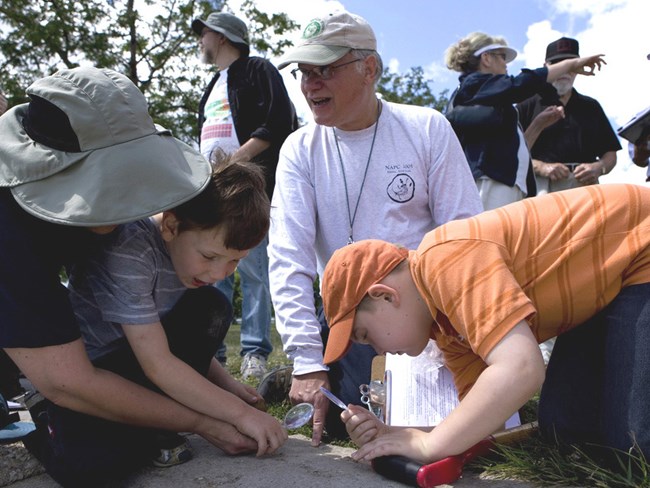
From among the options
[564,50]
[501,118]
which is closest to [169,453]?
[501,118]

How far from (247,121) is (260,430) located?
Answer: 2.38 meters

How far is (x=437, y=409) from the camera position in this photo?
2285mm

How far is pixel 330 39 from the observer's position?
106 inches

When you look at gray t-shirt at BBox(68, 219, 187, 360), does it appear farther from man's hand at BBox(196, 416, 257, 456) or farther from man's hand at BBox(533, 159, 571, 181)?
man's hand at BBox(533, 159, 571, 181)

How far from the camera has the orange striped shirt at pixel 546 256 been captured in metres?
1.67

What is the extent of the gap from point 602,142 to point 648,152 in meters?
0.90

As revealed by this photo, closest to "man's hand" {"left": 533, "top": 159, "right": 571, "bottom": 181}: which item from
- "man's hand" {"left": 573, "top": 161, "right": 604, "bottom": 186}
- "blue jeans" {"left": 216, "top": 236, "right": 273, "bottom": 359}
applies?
"man's hand" {"left": 573, "top": 161, "right": 604, "bottom": 186}

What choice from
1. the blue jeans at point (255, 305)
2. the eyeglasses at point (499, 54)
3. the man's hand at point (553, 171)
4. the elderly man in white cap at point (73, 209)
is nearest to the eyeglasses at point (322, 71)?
the elderly man in white cap at point (73, 209)

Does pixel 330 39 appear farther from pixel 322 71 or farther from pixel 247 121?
pixel 247 121

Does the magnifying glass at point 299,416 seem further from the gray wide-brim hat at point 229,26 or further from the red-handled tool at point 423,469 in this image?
the gray wide-brim hat at point 229,26

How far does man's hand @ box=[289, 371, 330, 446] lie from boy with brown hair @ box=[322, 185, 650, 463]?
1.00 ft

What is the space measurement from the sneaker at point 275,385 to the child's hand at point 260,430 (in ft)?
2.58

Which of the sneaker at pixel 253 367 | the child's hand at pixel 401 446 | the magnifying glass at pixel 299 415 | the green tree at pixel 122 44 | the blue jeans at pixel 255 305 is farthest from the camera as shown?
the green tree at pixel 122 44

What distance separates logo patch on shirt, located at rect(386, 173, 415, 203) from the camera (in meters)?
2.71
